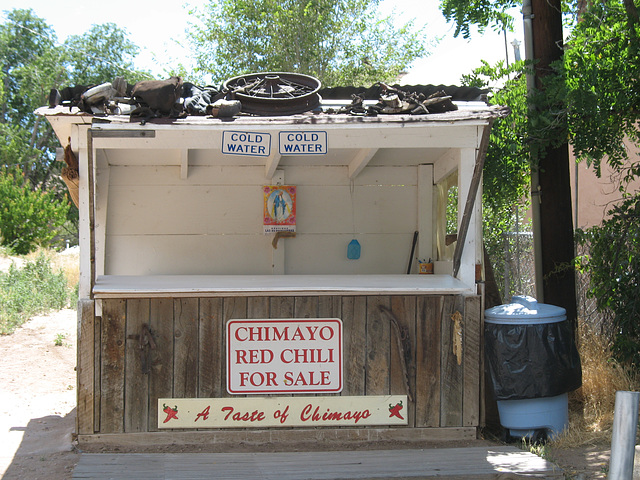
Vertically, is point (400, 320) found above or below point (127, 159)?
→ below

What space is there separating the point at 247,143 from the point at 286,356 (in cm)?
165

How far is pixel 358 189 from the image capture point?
693cm

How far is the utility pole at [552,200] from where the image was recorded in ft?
20.7

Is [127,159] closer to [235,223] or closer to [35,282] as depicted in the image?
[235,223]

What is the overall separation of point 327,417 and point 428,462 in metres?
0.83

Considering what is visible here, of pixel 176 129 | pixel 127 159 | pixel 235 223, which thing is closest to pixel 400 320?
pixel 176 129

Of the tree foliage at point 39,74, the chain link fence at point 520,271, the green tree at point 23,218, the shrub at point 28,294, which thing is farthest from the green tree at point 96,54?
the chain link fence at point 520,271

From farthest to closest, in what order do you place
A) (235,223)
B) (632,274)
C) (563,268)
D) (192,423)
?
(235,223) → (563,268) → (632,274) → (192,423)

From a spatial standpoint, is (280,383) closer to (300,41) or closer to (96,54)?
(300,41)

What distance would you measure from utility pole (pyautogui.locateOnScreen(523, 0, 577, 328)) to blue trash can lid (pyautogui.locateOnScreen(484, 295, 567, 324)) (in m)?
1.44

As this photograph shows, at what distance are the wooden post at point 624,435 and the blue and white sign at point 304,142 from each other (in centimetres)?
263

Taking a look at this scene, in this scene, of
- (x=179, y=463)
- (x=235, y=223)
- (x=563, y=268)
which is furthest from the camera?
(x=235, y=223)

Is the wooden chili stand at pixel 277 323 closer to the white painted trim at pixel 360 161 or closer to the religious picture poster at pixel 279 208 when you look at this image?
the white painted trim at pixel 360 161

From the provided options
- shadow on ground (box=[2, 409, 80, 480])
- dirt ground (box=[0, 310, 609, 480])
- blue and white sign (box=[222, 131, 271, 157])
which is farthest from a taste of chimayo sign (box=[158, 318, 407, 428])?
blue and white sign (box=[222, 131, 271, 157])
